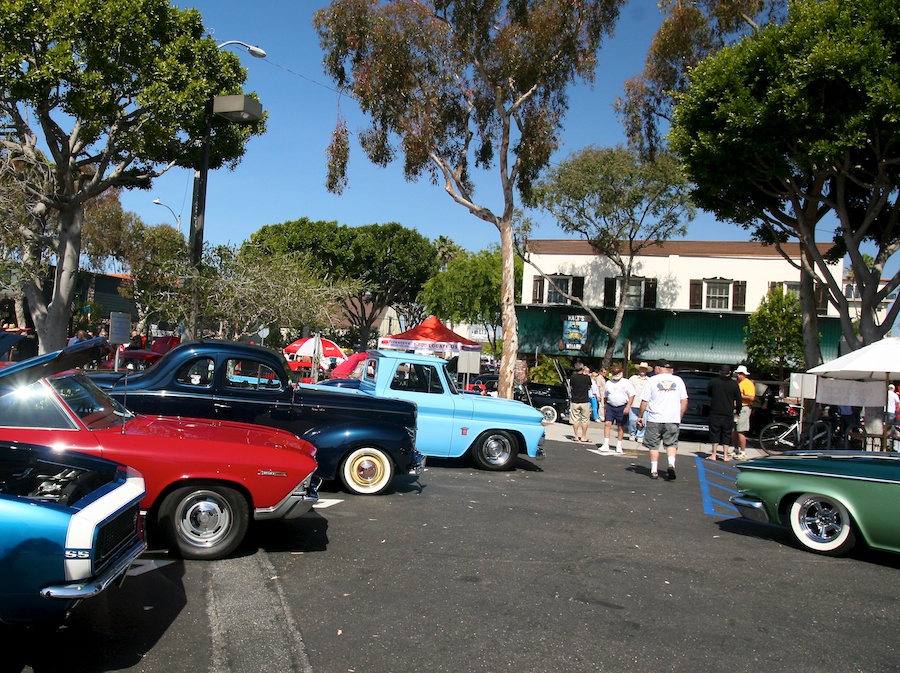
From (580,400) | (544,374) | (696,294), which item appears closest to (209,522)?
(580,400)

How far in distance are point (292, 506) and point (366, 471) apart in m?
2.96

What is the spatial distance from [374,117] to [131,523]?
17953 mm

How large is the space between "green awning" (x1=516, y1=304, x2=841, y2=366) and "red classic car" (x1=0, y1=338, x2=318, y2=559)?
90.6ft

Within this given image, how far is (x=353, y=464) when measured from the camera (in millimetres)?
9102

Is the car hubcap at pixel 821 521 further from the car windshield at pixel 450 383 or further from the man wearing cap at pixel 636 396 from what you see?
the man wearing cap at pixel 636 396

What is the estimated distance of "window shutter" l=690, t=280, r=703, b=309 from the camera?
3413 centimetres

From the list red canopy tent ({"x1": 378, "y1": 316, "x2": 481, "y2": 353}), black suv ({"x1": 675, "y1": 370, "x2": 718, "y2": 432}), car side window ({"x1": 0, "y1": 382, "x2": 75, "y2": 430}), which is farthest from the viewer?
red canopy tent ({"x1": 378, "y1": 316, "x2": 481, "y2": 353})

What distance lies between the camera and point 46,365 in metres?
5.22

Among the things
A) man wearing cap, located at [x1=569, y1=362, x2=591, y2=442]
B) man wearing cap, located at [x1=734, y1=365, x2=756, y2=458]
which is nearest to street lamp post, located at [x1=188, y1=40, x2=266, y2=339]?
man wearing cap, located at [x1=569, y1=362, x2=591, y2=442]

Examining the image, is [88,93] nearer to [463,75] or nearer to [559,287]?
[463,75]

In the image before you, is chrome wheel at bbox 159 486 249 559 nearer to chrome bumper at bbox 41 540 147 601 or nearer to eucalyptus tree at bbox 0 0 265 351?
chrome bumper at bbox 41 540 147 601

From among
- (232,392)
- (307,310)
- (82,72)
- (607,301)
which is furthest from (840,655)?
(607,301)

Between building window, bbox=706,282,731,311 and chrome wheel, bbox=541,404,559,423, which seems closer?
chrome wheel, bbox=541,404,559,423

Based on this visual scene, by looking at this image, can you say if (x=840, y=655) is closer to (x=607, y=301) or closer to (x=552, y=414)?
(x=552, y=414)
